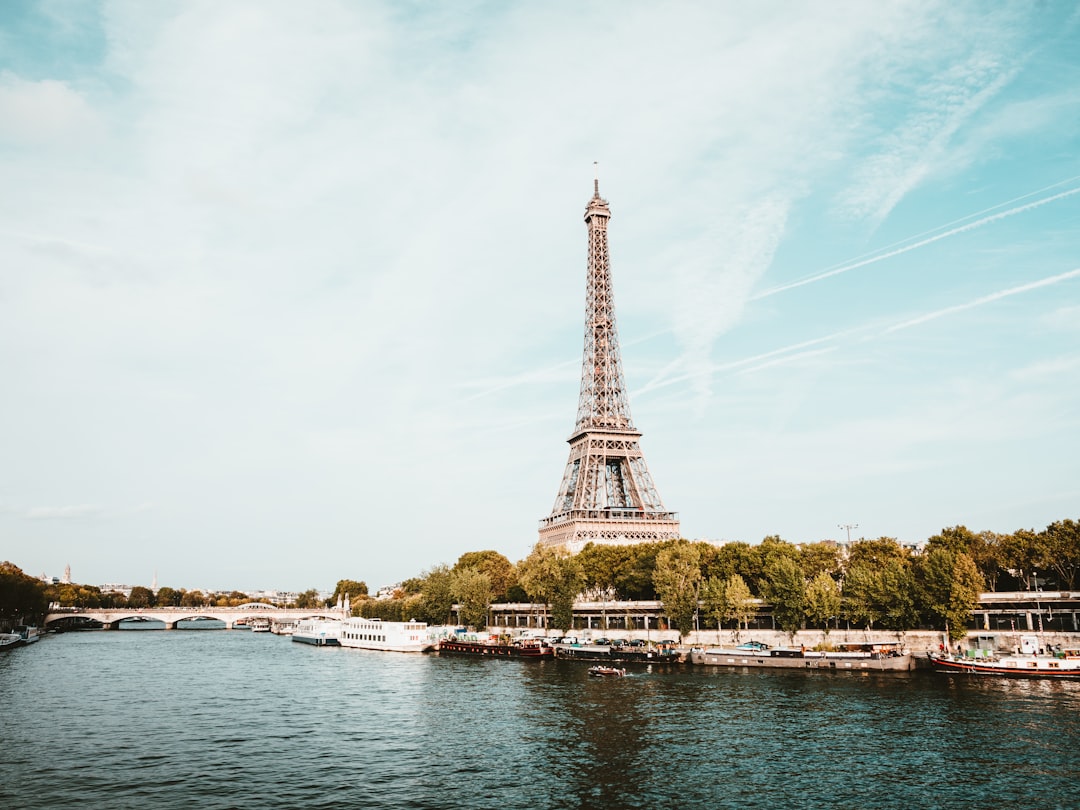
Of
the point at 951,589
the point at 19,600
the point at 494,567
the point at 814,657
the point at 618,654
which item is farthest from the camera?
the point at 494,567

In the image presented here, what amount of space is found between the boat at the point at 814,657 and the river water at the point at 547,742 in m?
4.31

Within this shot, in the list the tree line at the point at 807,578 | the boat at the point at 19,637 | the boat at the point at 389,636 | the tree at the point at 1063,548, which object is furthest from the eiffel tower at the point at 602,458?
the boat at the point at 19,637

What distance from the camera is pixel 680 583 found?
111 m

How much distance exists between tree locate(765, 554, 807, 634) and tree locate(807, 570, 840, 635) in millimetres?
960

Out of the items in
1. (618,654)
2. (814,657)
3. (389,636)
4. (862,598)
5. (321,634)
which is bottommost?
(321,634)

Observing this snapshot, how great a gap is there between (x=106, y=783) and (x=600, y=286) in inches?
5765

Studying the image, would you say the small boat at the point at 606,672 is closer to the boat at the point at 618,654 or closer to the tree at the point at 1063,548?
the boat at the point at 618,654

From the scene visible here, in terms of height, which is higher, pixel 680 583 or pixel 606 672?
pixel 680 583

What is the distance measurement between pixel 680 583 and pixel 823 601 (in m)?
19.8

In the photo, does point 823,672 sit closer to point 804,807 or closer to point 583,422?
point 804,807

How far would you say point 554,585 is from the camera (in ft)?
404

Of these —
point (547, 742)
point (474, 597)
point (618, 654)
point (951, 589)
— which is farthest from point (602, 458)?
point (547, 742)

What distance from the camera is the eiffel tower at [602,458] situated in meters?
151

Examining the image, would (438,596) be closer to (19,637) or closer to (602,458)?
(602,458)
